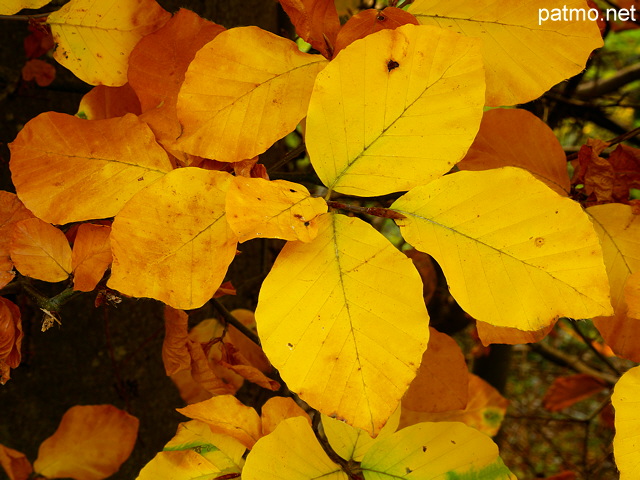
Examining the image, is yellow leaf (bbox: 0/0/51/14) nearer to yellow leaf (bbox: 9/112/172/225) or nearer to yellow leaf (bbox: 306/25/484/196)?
yellow leaf (bbox: 9/112/172/225)

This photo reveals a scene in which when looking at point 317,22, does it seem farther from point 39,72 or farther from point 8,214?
point 39,72

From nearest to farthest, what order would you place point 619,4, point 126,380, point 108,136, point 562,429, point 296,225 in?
point 296,225 < point 108,136 < point 126,380 < point 619,4 < point 562,429

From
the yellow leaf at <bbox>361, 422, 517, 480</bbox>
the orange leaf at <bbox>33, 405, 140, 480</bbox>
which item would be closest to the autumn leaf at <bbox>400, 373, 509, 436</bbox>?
the yellow leaf at <bbox>361, 422, 517, 480</bbox>

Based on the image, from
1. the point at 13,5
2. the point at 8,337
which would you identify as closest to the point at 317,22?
the point at 13,5

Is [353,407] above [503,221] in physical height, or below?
below

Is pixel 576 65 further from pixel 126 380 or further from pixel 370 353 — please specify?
pixel 126 380

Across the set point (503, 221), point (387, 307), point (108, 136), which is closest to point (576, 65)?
point (503, 221)

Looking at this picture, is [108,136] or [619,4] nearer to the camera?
[108,136]
